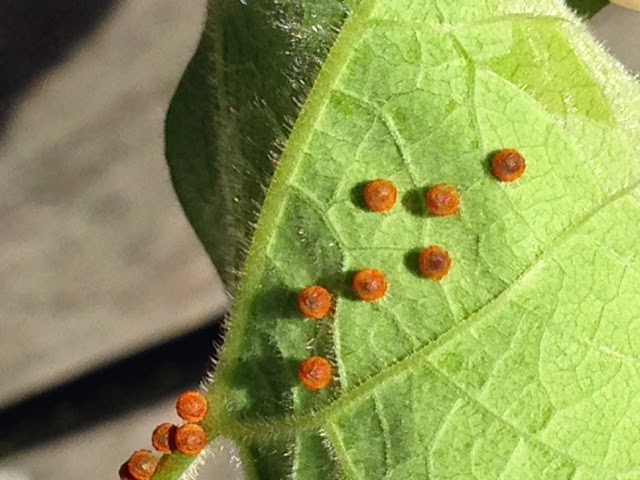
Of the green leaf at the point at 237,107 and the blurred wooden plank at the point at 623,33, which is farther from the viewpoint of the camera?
the blurred wooden plank at the point at 623,33

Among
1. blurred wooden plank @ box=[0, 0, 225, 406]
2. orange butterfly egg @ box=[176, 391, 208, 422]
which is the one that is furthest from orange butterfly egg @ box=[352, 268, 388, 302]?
blurred wooden plank @ box=[0, 0, 225, 406]

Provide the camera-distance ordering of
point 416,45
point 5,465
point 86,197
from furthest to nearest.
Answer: point 5,465, point 86,197, point 416,45

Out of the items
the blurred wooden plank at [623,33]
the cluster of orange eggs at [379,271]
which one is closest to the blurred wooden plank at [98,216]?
the blurred wooden plank at [623,33]

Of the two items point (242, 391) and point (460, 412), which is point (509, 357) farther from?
point (242, 391)

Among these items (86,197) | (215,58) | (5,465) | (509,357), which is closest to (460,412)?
(509,357)

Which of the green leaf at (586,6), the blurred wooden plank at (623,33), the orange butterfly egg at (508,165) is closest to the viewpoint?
the orange butterfly egg at (508,165)

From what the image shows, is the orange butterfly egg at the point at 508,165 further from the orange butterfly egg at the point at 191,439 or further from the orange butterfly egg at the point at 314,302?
the orange butterfly egg at the point at 191,439
